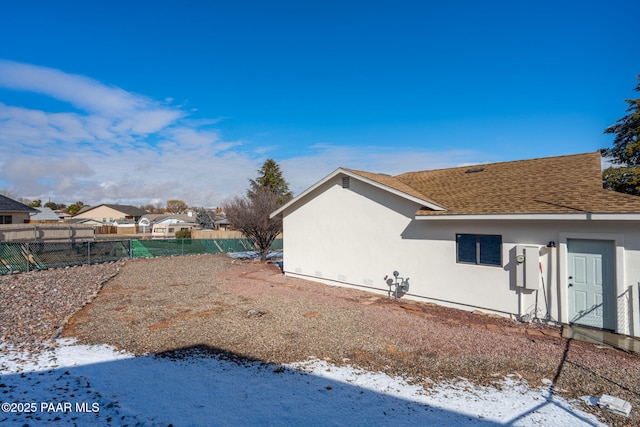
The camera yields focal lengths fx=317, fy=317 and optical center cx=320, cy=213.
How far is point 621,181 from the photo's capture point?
17938mm

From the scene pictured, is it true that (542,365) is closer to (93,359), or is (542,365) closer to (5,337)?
(93,359)

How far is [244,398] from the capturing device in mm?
4348

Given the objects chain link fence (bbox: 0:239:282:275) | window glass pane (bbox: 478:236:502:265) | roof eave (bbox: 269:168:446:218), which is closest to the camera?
window glass pane (bbox: 478:236:502:265)

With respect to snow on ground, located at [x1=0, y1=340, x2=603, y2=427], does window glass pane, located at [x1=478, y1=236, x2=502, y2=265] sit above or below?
above

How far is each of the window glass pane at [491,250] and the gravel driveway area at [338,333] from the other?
1.44 m

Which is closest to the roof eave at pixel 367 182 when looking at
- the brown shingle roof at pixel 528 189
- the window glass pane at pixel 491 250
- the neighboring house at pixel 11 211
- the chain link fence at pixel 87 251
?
the brown shingle roof at pixel 528 189

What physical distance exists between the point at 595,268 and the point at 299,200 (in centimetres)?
960

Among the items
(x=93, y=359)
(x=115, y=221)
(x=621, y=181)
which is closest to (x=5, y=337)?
(x=93, y=359)

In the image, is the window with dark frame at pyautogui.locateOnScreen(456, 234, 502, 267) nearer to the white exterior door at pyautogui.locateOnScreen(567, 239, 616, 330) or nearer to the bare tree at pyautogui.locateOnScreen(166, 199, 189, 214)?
the white exterior door at pyautogui.locateOnScreen(567, 239, 616, 330)

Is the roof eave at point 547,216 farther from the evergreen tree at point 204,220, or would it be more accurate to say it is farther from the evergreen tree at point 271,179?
the evergreen tree at point 204,220

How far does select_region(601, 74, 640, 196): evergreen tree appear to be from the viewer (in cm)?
1758

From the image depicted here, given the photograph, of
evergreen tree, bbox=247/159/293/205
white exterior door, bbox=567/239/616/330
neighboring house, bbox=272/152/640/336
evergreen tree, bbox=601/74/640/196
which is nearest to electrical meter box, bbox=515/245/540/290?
neighboring house, bbox=272/152/640/336

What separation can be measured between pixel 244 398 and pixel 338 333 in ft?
9.78

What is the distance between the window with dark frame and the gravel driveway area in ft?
4.67
